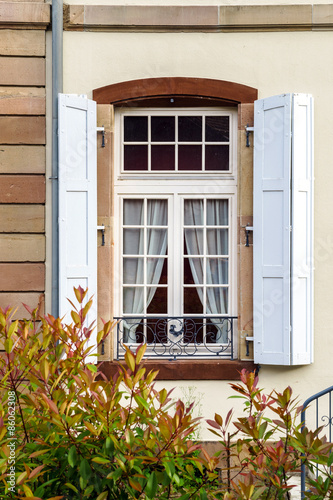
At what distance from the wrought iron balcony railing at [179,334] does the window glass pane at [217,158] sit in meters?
1.42

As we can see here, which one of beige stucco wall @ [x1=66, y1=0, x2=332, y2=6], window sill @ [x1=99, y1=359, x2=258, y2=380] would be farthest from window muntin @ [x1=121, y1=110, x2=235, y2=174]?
window sill @ [x1=99, y1=359, x2=258, y2=380]

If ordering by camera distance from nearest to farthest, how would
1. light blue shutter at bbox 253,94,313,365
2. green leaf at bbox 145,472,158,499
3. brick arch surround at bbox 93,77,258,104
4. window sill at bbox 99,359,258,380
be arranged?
green leaf at bbox 145,472,158,499, light blue shutter at bbox 253,94,313,365, window sill at bbox 99,359,258,380, brick arch surround at bbox 93,77,258,104

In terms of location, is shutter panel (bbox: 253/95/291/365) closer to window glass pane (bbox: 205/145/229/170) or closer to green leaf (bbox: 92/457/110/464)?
window glass pane (bbox: 205/145/229/170)

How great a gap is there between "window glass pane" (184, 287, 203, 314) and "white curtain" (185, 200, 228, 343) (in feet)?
0.06

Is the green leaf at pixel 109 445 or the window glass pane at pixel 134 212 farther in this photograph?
the window glass pane at pixel 134 212

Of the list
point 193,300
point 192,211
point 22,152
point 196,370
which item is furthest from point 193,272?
point 22,152

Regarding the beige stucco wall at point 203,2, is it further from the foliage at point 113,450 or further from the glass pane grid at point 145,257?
the foliage at point 113,450

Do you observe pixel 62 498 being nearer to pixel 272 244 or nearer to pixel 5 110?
pixel 272 244

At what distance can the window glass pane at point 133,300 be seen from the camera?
5754 millimetres

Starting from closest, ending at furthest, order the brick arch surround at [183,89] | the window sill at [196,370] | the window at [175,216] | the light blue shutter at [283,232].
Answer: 1. the light blue shutter at [283,232]
2. the window sill at [196,370]
3. the brick arch surround at [183,89]
4. the window at [175,216]

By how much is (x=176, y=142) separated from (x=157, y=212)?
27.0 inches

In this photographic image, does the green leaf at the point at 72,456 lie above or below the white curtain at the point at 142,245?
below

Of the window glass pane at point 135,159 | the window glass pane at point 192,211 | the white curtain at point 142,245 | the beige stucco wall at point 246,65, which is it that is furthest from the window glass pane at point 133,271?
the beige stucco wall at point 246,65

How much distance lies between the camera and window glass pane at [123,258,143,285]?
227 inches
